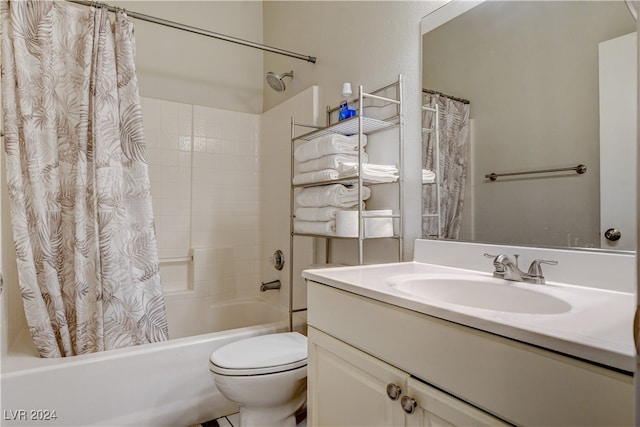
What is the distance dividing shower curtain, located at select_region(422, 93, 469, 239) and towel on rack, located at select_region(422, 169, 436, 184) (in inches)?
0.6

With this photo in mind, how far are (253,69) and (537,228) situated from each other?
233 centimetres

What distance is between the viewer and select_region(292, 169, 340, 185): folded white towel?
1456mm

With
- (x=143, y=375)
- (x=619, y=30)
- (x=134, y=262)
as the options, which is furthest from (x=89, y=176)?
(x=619, y=30)

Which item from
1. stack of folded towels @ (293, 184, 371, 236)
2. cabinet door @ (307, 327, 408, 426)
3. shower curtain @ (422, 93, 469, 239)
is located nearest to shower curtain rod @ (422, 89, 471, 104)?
shower curtain @ (422, 93, 469, 239)

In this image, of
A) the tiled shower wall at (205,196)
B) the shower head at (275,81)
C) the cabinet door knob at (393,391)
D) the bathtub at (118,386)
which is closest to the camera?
the cabinet door knob at (393,391)

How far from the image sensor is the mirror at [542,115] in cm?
88

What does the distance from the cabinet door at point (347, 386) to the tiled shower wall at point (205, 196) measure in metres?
1.51

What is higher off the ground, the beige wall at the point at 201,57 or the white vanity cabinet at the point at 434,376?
the beige wall at the point at 201,57

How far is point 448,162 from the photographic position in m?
1.28

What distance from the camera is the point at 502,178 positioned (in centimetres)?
111

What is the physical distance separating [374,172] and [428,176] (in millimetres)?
209

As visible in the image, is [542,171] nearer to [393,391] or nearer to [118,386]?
[393,391]

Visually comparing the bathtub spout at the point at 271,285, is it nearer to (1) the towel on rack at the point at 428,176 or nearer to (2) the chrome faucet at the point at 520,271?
(1) the towel on rack at the point at 428,176

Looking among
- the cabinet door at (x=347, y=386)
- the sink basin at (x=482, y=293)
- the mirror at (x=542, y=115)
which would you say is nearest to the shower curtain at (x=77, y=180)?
the cabinet door at (x=347, y=386)
